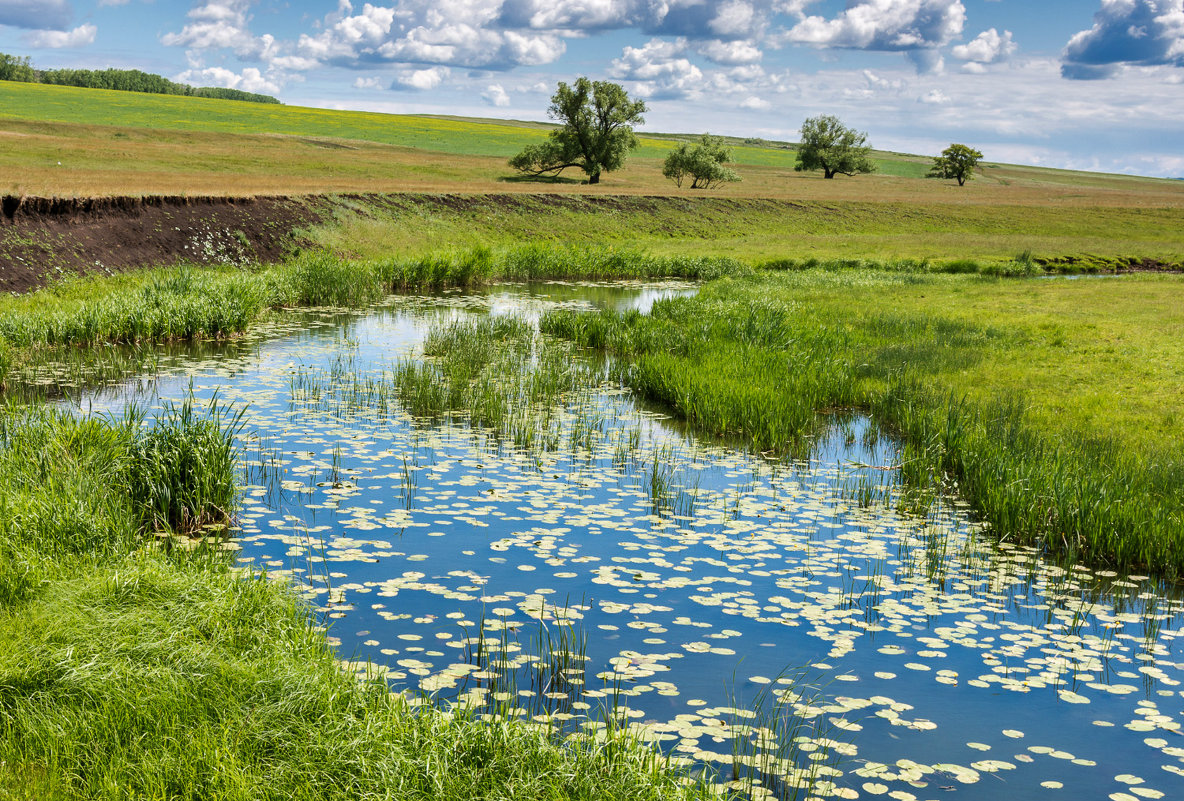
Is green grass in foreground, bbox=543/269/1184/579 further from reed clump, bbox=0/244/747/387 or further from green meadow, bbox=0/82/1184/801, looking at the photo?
reed clump, bbox=0/244/747/387

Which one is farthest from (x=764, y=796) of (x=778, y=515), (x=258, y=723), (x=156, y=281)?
(x=156, y=281)

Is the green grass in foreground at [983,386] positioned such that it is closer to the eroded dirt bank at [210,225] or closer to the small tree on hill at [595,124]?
the eroded dirt bank at [210,225]

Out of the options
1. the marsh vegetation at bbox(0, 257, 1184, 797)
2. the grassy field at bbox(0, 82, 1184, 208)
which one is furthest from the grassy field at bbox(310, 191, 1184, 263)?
the marsh vegetation at bbox(0, 257, 1184, 797)

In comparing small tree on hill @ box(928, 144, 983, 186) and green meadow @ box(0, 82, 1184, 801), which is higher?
small tree on hill @ box(928, 144, 983, 186)

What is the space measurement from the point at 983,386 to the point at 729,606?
10256 mm

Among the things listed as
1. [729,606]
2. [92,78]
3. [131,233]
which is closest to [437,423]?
[729,606]

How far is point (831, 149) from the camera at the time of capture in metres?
120

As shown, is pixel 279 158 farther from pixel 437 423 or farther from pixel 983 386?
pixel 983 386

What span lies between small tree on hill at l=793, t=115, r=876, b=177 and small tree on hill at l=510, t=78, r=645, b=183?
45.5 meters

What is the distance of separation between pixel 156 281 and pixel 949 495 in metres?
19.5

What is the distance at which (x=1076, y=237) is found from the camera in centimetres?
6172

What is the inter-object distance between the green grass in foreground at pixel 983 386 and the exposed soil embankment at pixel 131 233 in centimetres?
1354

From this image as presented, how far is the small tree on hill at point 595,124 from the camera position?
8150 centimetres

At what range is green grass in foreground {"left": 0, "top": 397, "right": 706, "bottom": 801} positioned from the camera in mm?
4738
